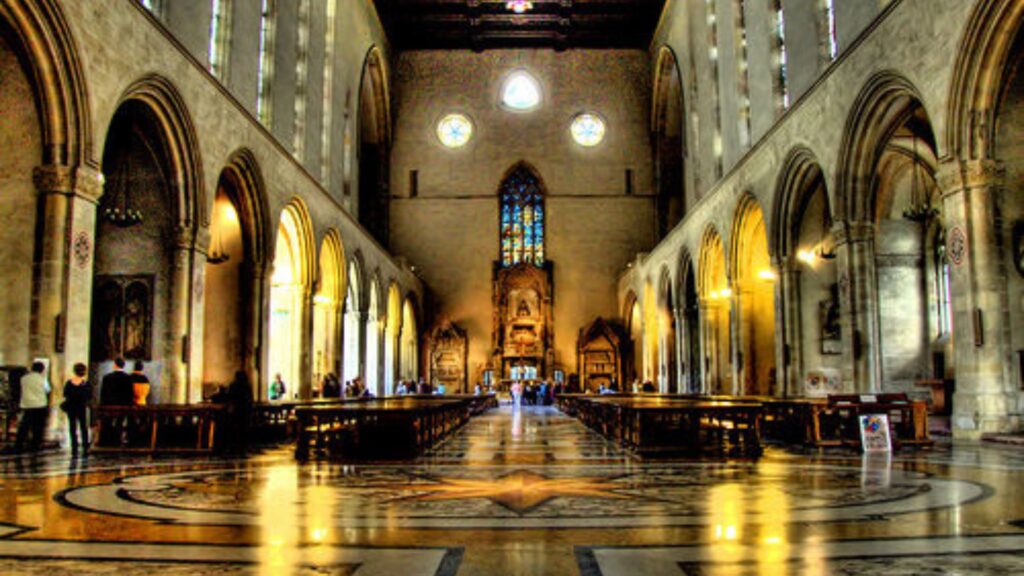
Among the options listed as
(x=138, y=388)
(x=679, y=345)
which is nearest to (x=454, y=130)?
(x=679, y=345)

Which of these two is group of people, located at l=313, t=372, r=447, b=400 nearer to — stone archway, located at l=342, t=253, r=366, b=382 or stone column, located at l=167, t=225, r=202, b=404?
stone archway, located at l=342, t=253, r=366, b=382

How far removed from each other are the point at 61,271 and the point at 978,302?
12.0 meters

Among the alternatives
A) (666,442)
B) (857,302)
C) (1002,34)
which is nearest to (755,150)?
(857,302)

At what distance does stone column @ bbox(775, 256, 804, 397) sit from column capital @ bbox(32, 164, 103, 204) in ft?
45.2

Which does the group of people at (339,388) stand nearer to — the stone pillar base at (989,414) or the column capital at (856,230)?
the column capital at (856,230)

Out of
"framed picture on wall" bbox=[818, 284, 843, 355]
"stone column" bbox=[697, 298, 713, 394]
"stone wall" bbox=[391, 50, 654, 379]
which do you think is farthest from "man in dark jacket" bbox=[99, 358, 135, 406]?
"stone wall" bbox=[391, 50, 654, 379]

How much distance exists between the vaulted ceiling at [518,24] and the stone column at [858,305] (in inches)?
804

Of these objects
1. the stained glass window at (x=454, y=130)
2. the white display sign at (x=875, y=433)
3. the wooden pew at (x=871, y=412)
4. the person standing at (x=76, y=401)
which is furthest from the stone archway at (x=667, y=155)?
the person standing at (x=76, y=401)

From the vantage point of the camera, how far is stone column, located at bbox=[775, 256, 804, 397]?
18219 millimetres

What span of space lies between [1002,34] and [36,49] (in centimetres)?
1218

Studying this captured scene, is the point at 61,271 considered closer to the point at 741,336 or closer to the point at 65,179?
the point at 65,179

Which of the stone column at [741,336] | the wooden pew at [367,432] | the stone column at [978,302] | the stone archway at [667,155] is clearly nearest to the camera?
the wooden pew at [367,432]

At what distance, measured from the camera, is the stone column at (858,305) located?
14852 mm

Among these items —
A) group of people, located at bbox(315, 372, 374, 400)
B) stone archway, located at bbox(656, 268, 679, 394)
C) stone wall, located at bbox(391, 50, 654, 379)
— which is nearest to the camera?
group of people, located at bbox(315, 372, 374, 400)
